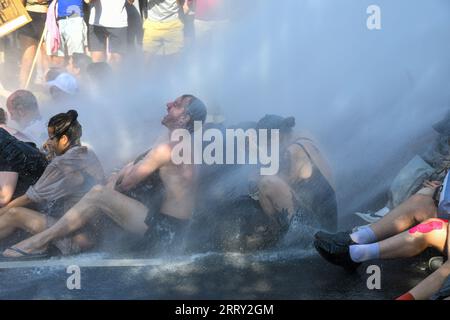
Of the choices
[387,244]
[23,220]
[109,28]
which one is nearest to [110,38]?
[109,28]

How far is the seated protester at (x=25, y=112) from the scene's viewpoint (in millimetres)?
6309

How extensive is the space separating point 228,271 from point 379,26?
319 centimetres

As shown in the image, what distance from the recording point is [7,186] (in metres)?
5.40

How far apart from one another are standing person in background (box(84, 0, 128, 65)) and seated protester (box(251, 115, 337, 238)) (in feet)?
11.0

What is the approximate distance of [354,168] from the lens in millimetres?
6289

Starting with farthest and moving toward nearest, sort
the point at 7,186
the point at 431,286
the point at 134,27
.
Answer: the point at 134,27, the point at 7,186, the point at 431,286

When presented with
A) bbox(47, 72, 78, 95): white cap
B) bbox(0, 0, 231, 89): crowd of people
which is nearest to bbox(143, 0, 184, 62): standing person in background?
bbox(0, 0, 231, 89): crowd of people

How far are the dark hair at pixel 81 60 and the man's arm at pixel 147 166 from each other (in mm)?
3278

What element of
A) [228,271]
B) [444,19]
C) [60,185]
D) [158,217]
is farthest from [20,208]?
[444,19]

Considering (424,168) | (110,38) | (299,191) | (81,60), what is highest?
(110,38)

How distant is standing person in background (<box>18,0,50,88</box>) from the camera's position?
332 inches

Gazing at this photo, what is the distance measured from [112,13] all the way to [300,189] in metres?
3.76

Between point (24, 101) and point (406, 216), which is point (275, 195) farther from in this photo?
point (24, 101)

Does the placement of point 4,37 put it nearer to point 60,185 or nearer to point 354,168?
point 60,185
